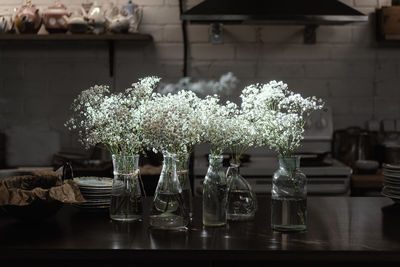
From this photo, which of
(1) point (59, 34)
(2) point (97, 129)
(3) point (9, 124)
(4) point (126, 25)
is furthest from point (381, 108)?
(2) point (97, 129)

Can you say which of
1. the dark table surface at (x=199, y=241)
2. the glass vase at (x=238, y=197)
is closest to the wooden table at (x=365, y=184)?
the dark table surface at (x=199, y=241)

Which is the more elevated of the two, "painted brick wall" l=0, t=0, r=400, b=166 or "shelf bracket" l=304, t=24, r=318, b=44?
"shelf bracket" l=304, t=24, r=318, b=44

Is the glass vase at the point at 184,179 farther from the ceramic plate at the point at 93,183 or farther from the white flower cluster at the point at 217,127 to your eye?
the ceramic plate at the point at 93,183

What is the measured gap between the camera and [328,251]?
1551 millimetres

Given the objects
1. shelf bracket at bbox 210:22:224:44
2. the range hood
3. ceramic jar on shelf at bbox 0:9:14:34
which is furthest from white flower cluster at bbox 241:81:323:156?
ceramic jar on shelf at bbox 0:9:14:34

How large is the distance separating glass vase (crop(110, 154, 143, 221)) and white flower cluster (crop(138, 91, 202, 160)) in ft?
0.35

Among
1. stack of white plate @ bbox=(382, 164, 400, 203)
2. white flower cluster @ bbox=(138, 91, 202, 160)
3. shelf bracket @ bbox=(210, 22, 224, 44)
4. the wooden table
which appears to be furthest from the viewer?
shelf bracket @ bbox=(210, 22, 224, 44)

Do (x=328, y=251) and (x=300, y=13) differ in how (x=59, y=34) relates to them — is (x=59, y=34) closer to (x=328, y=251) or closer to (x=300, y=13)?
(x=300, y=13)

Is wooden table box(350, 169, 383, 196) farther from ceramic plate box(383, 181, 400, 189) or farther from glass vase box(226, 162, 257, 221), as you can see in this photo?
glass vase box(226, 162, 257, 221)

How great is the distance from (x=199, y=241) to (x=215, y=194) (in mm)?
183

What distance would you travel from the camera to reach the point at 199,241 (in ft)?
5.38

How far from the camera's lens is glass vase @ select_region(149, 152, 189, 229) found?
1.75 meters

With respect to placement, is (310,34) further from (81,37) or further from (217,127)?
(217,127)

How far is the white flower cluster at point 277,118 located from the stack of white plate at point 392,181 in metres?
0.55
